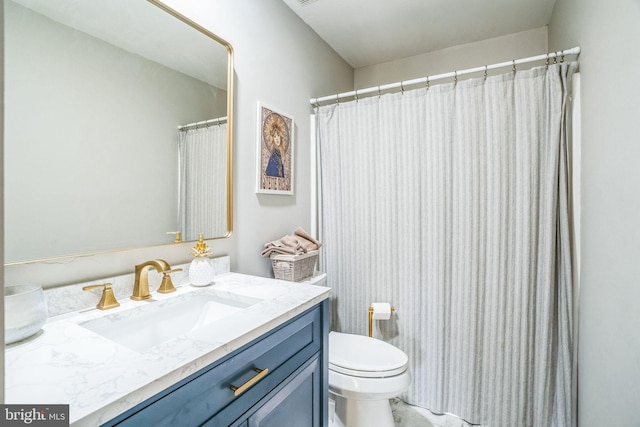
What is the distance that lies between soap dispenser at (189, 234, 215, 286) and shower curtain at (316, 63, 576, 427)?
3.28ft

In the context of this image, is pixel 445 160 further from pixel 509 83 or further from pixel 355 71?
pixel 355 71

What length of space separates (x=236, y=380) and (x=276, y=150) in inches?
50.2

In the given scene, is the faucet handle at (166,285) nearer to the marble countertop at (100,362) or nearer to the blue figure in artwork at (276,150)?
the marble countertop at (100,362)

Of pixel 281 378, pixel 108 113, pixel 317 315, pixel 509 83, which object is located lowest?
pixel 281 378

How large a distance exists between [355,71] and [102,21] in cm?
217

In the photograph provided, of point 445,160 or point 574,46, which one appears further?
point 445,160

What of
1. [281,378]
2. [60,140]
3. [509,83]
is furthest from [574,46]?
[60,140]

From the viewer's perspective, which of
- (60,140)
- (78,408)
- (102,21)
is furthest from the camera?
(102,21)

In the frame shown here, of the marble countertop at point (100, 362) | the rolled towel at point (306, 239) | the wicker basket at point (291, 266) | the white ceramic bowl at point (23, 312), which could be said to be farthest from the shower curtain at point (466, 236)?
the white ceramic bowl at point (23, 312)

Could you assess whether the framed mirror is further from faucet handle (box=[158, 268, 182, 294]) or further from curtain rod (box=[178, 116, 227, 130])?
faucet handle (box=[158, 268, 182, 294])

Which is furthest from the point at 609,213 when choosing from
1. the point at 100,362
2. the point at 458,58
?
the point at 458,58

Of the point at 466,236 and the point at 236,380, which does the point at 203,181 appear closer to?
the point at 236,380

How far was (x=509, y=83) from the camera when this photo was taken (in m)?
1.57

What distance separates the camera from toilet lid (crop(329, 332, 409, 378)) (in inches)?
55.3
